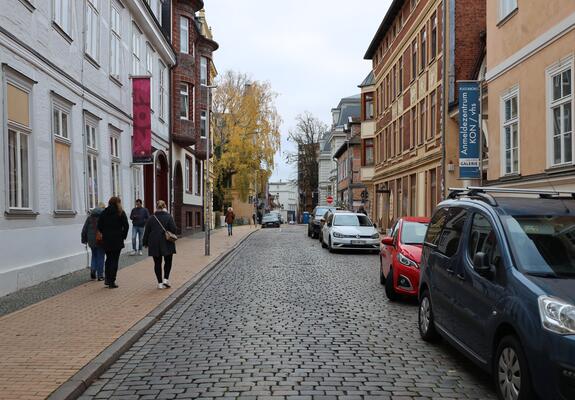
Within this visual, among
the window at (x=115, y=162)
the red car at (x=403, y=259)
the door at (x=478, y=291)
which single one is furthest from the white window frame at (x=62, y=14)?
the door at (x=478, y=291)

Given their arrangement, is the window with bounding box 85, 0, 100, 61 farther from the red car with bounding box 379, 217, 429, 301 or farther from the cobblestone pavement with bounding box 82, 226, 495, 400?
the red car with bounding box 379, 217, 429, 301

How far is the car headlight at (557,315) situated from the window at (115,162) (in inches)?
591

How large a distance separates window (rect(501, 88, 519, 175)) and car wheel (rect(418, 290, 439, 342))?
26.5 feet

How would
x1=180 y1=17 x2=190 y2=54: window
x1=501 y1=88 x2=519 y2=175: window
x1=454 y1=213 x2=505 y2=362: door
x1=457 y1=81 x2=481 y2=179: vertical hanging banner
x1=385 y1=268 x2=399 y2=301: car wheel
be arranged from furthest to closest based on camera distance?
x1=180 y1=17 x2=190 y2=54: window, x1=457 y1=81 x2=481 y2=179: vertical hanging banner, x1=501 y1=88 x2=519 y2=175: window, x1=385 y1=268 x2=399 y2=301: car wheel, x1=454 y1=213 x2=505 y2=362: door

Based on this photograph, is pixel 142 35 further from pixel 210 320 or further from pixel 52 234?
pixel 210 320

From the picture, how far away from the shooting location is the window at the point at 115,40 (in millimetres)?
17156

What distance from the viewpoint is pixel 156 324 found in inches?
325

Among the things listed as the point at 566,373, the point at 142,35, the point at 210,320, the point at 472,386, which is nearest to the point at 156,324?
the point at 210,320

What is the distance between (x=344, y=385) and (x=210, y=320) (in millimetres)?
3609

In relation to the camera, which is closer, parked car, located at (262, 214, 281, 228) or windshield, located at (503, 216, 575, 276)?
windshield, located at (503, 216, 575, 276)

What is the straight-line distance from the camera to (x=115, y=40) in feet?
57.8

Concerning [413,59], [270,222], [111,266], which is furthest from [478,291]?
[270,222]

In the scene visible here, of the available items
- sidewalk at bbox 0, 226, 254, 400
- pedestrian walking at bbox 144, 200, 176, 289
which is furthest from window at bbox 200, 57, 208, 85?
pedestrian walking at bbox 144, 200, 176, 289

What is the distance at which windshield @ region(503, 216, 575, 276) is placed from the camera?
4.77m
